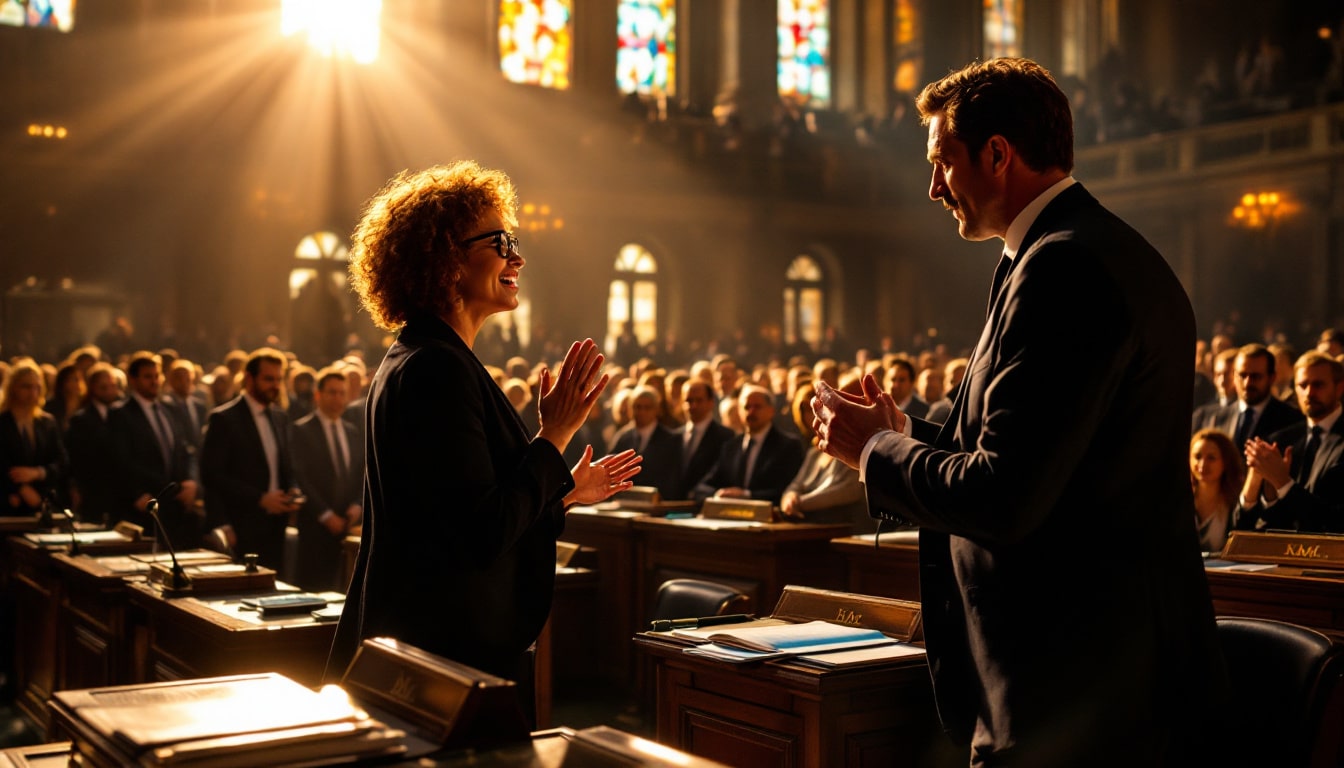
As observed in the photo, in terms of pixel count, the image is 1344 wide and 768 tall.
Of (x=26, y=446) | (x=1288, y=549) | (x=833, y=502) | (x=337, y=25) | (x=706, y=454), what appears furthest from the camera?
(x=337, y=25)

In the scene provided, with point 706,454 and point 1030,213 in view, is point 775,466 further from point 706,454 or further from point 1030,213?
point 1030,213

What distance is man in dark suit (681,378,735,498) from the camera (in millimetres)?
7270

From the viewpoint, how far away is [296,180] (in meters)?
Answer: 15.8

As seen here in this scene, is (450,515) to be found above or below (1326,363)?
below

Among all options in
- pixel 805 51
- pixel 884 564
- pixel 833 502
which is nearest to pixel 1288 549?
pixel 884 564

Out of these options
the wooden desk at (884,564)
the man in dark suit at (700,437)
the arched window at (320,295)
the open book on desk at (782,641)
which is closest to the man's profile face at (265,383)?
the man in dark suit at (700,437)

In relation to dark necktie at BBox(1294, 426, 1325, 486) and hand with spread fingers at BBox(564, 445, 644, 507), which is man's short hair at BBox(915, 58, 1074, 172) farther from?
dark necktie at BBox(1294, 426, 1325, 486)

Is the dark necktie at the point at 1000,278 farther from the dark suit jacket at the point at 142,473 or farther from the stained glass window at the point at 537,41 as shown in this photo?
the stained glass window at the point at 537,41

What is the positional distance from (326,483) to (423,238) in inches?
191

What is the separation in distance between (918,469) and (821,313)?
19717 millimetres

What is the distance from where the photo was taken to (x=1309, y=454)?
5598mm

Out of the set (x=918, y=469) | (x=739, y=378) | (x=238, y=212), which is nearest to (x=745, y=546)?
(x=918, y=469)

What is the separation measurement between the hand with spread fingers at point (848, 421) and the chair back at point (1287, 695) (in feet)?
2.38

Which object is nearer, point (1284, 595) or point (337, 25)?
point (1284, 595)
